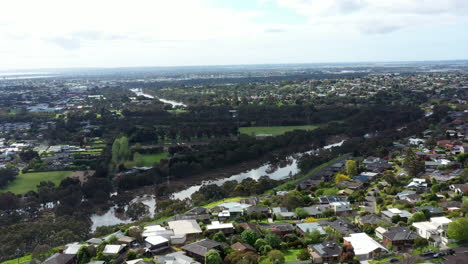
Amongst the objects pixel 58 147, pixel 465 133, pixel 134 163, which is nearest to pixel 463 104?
pixel 465 133

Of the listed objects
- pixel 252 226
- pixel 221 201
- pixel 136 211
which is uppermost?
pixel 252 226

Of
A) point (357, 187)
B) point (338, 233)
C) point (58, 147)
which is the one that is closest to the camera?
point (338, 233)

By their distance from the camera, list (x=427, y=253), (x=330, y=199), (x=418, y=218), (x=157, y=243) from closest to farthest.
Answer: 1. (x=427, y=253)
2. (x=157, y=243)
3. (x=418, y=218)
4. (x=330, y=199)

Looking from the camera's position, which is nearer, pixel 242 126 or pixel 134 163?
pixel 134 163

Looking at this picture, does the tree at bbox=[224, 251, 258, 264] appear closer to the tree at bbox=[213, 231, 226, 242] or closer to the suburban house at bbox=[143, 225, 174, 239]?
the tree at bbox=[213, 231, 226, 242]

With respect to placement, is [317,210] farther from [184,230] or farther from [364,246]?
[184,230]

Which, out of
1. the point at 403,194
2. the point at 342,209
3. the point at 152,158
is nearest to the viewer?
the point at 342,209

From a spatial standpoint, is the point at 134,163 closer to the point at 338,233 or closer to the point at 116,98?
the point at 338,233

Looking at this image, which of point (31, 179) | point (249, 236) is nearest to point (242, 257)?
point (249, 236)
